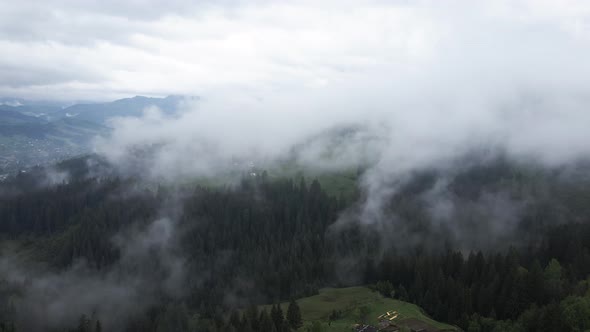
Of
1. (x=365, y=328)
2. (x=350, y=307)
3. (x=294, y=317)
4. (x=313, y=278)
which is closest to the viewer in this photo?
(x=365, y=328)

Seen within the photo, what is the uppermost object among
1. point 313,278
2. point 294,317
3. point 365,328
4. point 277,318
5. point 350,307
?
point 277,318

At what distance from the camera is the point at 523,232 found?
186125 millimetres

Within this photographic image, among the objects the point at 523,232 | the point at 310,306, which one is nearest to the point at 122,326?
the point at 310,306

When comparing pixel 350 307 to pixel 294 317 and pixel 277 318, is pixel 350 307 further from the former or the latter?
pixel 277 318

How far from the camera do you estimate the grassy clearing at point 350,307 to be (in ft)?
345

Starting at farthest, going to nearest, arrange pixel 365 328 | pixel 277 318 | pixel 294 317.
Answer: pixel 294 317 < pixel 277 318 < pixel 365 328

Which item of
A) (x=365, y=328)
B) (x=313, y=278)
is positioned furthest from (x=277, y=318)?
(x=313, y=278)

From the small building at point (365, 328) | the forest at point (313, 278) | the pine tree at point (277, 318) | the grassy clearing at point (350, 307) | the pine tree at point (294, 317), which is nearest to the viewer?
the small building at point (365, 328)

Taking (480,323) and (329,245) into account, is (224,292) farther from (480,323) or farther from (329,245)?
(480,323)

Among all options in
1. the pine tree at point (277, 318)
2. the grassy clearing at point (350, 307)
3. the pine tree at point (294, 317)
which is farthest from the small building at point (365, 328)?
the pine tree at point (277, 318)

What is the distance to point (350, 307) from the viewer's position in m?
119

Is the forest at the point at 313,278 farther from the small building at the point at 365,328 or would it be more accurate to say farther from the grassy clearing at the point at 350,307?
the small building at the point at 365,328

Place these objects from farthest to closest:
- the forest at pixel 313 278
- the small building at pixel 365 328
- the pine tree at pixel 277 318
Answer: the forest at pixel 313 278, the pine tree at pixel 277 318, the small building at pixel 365 328

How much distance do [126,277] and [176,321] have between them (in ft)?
236
